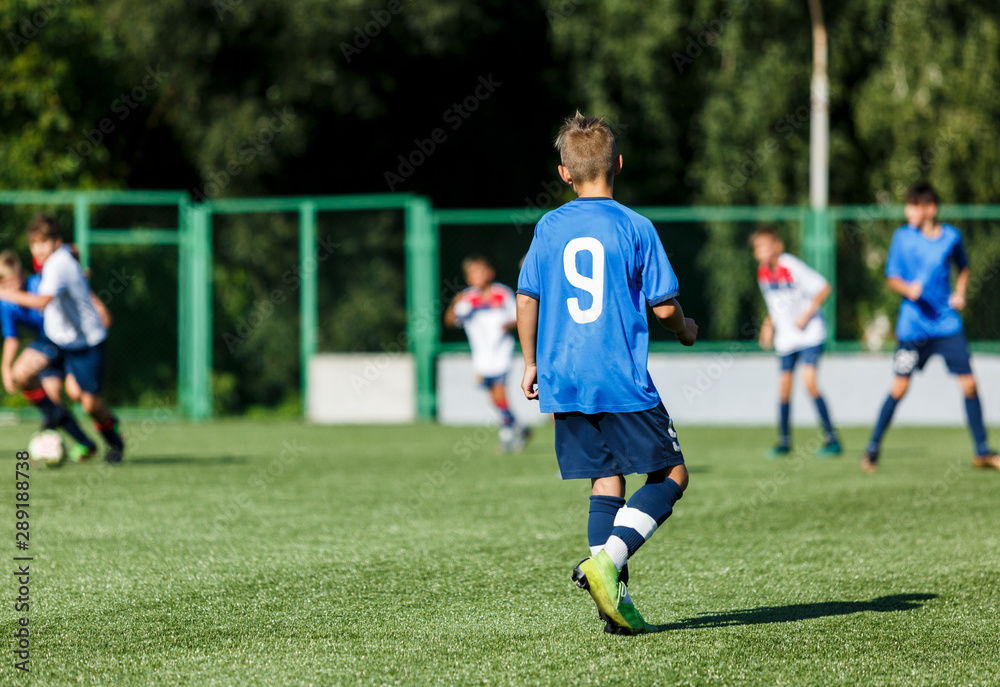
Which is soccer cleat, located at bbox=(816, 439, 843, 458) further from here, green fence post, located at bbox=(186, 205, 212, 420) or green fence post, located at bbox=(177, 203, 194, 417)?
green fence post, located at bbox=(177, 203, 194, 417)

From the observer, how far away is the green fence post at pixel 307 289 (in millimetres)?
15758

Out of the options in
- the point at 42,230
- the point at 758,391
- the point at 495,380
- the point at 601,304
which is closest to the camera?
the point at 601,304

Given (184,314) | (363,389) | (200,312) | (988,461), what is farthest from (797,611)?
(184,314)

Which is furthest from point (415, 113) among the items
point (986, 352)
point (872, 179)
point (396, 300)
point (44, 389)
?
point (44, 389)

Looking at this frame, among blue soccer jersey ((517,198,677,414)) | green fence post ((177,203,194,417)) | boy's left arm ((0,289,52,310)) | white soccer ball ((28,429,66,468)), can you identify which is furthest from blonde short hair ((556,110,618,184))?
green fence post ((177,203,194,417))

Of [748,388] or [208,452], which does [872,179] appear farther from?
[208,452]

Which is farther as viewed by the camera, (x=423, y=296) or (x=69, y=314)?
(x=423, y=296)

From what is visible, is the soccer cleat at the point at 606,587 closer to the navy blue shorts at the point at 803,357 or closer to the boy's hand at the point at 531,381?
the boy's hand at the point at 531,381

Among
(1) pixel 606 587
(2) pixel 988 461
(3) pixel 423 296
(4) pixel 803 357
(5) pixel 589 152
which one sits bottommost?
(2) pixel 988 461

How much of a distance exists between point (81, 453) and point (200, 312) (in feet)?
20.0

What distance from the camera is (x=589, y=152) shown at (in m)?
4.29

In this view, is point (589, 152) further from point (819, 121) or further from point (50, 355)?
point (819, 121)

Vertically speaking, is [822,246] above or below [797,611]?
above

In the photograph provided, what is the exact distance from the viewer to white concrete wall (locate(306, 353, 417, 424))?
15492mm
